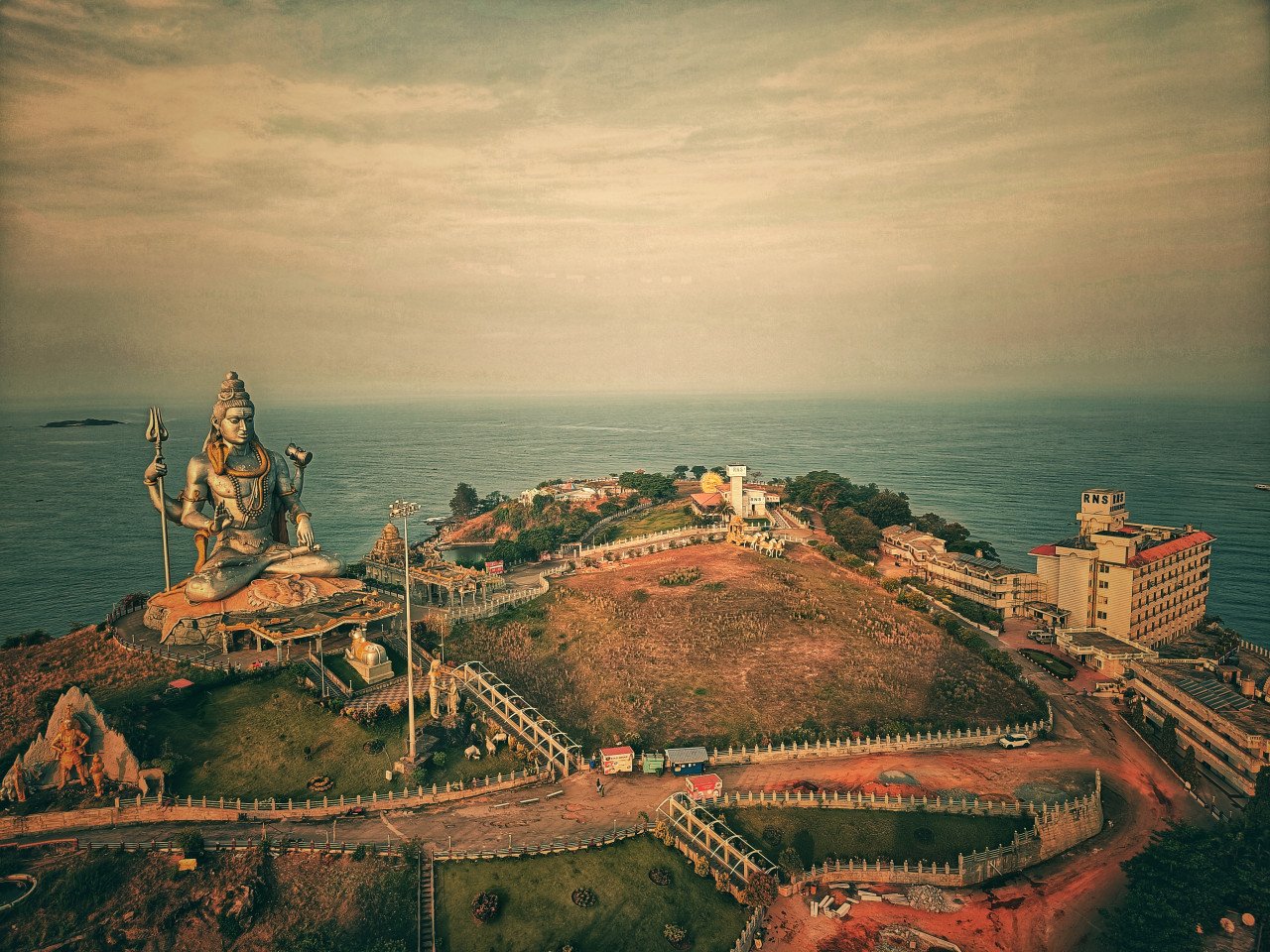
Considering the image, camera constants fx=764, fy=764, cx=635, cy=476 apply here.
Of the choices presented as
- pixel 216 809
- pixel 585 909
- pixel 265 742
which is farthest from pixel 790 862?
pixel 265 742

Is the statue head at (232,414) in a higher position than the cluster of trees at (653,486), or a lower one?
higher

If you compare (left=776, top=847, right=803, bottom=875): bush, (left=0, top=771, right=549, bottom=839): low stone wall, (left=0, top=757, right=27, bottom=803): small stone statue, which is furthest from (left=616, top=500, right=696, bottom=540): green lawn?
(left=0, top=757, right=27, bottom=803): small stone statue

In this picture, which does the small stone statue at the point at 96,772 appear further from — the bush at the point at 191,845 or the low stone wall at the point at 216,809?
the bush at the point at 191,845

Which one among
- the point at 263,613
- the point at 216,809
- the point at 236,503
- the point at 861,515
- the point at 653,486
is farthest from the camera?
the point at 653,486

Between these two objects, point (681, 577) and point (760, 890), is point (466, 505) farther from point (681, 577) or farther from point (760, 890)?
point (760, 890)

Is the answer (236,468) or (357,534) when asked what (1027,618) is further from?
(357,534)

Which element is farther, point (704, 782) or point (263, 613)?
point (263, 613)

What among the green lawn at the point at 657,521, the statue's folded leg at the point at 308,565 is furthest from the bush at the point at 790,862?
the green lawn at the point at 657,521
